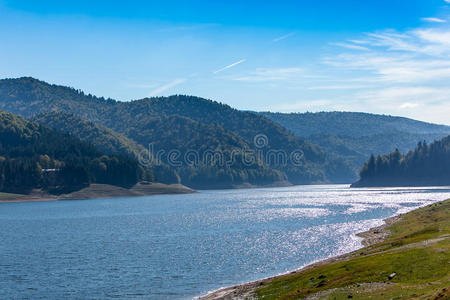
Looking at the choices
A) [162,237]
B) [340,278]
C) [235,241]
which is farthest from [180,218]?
[340,278]

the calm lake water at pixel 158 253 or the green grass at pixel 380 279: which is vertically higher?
the green grass at pixel 380 279

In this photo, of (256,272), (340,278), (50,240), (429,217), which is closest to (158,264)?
(256,272)

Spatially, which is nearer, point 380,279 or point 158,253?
point 380,279

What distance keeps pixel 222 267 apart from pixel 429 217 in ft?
187

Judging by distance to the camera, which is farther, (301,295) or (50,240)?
(50,240)

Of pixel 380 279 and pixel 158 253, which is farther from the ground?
pixel 380 279

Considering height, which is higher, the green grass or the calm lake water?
the green grass

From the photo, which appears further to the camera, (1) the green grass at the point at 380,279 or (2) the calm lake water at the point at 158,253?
(2) the calm lake water at the point at 158,253

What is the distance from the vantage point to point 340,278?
5153 cm

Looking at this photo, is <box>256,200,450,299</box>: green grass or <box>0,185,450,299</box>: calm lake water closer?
<box>256,200,450,299</box>: green grass

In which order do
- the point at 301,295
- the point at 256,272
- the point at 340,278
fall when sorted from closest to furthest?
1. the point at 301,295
2. the point at 340,278
3. the point at 256,272

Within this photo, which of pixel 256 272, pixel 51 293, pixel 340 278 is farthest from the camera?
pixel 256 272

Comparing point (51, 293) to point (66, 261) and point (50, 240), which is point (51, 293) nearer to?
point (66, 261)

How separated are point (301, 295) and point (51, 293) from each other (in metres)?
32.8
